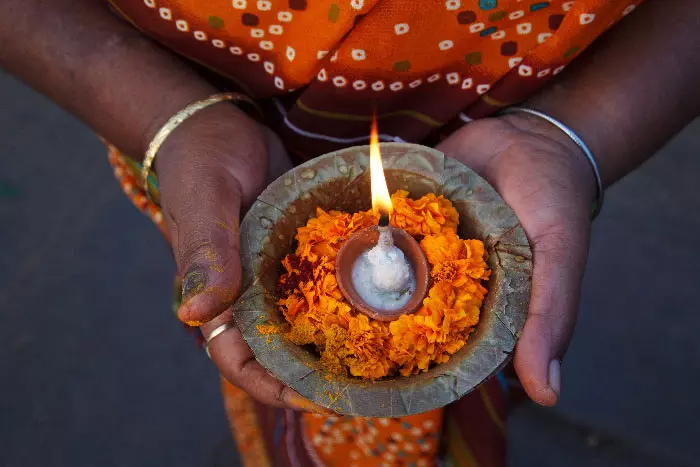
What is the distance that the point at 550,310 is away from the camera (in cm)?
121

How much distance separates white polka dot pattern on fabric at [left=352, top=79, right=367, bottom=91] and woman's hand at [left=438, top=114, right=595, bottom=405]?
274 millimetres

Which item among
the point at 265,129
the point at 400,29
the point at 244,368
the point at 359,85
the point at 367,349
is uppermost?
the point at 400,29

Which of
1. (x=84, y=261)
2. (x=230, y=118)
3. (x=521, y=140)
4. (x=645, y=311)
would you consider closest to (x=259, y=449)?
(x=230, y=118)

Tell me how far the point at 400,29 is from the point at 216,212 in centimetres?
53

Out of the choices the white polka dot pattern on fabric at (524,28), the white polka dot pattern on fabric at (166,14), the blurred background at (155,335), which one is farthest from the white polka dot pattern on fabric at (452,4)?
the blurred background at (155,335)

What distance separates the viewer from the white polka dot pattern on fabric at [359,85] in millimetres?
1369

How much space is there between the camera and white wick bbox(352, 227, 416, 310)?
1190mm

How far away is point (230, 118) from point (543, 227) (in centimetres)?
75

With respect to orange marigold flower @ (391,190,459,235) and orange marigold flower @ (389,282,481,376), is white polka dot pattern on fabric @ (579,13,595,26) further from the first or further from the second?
orange marigold flower @ (389,282,481,376)

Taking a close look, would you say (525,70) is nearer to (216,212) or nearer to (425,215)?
(425,215)

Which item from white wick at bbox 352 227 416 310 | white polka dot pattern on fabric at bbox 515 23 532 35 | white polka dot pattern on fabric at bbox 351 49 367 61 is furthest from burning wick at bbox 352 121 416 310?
white polka dot pattern on fabric at bbox 515 23 532 35

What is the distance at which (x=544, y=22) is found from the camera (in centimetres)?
130

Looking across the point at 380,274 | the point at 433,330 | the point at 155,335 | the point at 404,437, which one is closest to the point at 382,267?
the point at 380,274

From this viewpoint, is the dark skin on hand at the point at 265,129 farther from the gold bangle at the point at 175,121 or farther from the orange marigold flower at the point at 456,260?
the orange marigold flower at the point at 456,260
